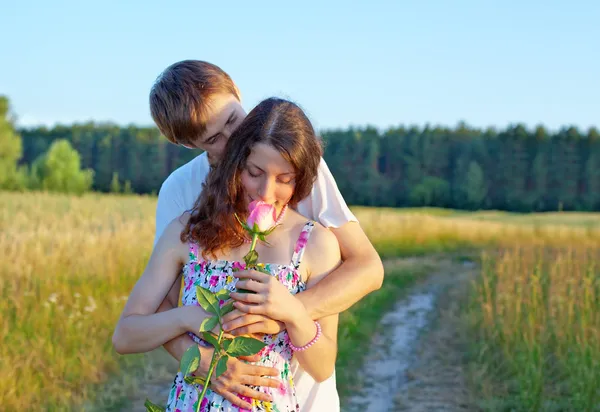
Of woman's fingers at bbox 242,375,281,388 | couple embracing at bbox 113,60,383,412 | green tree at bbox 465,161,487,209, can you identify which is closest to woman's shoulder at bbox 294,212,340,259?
couple embracing at bbox 113,60,383,412

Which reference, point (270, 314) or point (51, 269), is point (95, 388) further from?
point (270, 314)

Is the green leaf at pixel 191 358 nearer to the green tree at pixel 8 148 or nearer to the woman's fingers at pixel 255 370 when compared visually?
the woman's fingers at pixel 255 370

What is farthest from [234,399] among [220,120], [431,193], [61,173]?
[431,193]

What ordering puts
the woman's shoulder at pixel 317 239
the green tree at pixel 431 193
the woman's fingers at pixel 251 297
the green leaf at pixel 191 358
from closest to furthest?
the green leaf at pixel 191 358
the woman's fingers at pixel 251 297
the woman's shoulder at pixel 317 239
the green tree at pixel 431 193

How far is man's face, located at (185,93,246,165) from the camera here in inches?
→ 96.0

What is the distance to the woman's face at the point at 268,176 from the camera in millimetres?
1858

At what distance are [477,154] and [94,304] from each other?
3152cm

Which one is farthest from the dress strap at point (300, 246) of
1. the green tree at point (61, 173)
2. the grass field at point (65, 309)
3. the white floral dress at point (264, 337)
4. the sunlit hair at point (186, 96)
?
the green tree at point (61, 173)

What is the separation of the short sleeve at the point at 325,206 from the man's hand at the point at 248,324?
1.43 feet

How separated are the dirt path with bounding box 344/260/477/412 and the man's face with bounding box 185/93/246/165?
296 cm

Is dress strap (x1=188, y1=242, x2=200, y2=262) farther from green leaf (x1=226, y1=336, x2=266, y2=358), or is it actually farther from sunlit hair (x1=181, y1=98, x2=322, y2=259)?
green leaf (x1=226, y1=336, x2=266, y2=358)

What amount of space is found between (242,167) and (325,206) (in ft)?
1.16

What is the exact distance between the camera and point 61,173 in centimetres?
3225

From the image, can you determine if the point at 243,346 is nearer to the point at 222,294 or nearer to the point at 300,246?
the point at 222,294
